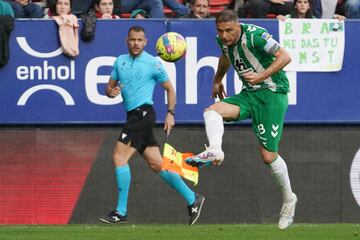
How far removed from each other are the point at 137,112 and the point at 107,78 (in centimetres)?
163

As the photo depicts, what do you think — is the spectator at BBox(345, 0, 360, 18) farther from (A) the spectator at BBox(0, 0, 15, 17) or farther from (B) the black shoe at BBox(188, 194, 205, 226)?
(A) the spectator at BBox(0, 0, 15, 17)

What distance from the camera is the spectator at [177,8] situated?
1669 cm

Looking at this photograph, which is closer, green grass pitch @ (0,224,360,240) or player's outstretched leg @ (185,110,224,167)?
player's outstretched leg @ (185,110,224,167)

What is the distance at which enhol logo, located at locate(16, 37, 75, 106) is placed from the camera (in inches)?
624

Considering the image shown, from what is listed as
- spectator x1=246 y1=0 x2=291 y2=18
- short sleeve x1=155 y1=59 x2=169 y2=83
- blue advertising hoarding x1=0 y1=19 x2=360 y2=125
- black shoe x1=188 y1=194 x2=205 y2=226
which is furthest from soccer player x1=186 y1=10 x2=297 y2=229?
spectator x1=246 y1=0 x2=291 y2=18

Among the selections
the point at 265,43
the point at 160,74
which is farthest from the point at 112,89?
the point at 265,43

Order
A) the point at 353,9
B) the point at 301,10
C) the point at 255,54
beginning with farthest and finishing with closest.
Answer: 1. the point at 353,9
2. the point at 301,10
3. the point at 255,54

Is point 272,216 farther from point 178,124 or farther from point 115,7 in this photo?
point 115,7

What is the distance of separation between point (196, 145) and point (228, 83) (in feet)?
3.15

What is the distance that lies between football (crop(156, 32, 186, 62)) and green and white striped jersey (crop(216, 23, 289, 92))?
2.08 m

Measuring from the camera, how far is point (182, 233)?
41.8ft

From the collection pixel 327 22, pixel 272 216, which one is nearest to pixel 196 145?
pixel 272 216

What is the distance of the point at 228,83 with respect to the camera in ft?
52.9

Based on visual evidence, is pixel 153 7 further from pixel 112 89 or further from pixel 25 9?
pixel 112 89
